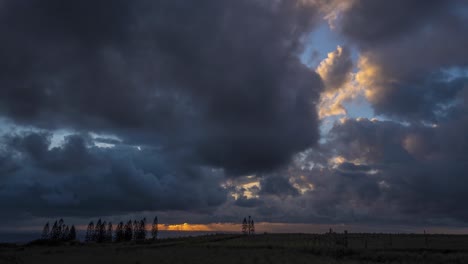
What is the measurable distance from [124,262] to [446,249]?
47573mm

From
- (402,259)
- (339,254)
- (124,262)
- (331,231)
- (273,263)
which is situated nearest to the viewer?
(273,263)

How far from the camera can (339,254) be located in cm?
6044

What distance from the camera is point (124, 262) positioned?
48188 millimetres

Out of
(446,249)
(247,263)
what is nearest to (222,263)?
(247,263)

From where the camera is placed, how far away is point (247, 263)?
149ft

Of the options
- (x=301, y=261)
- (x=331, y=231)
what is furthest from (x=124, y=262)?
(x=331, y=231)

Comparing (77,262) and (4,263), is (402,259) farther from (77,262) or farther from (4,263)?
(4,263)

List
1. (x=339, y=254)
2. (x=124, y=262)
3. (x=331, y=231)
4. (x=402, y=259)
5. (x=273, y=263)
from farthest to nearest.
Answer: (x=331, y=231) → (x=339, y=254) → (x=402, y=259) → (x=124, y=262) → (x=273, y=263)

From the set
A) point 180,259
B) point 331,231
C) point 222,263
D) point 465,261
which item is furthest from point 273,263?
point 331,231

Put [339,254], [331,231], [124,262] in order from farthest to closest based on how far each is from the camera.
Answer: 1. [331,231]
2. [339,254]
3. [124,262]

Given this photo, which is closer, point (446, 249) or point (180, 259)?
point (180, 259)

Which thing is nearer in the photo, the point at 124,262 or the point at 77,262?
the point at 124,262

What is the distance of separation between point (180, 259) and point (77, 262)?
522 inches

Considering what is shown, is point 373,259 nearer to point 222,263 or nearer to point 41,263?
point 222,263
